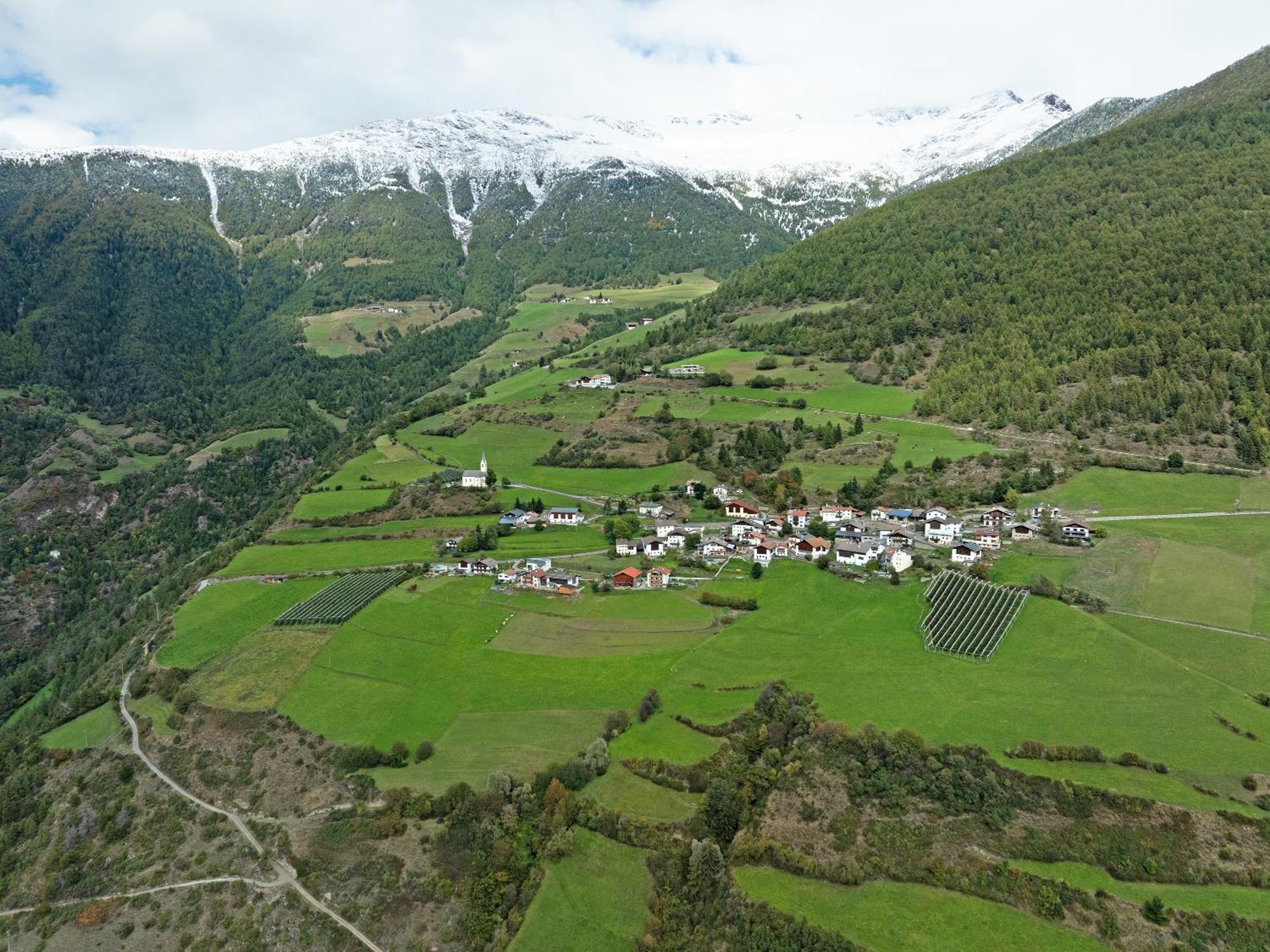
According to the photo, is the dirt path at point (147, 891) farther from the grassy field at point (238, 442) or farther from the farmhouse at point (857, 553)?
the grassy field at point (238, 442)

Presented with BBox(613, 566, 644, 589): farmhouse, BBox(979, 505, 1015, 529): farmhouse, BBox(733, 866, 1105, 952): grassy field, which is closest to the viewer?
BBox(733, 866, 1105, 952): grassy field

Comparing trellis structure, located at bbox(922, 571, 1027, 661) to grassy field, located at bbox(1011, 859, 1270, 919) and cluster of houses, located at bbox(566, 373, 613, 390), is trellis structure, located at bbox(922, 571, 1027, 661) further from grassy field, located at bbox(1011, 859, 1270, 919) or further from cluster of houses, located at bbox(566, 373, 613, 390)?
cluster of houses, located at bbox(566, 373, 613, 390)

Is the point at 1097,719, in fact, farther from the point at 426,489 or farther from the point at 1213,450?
the point at 426,489

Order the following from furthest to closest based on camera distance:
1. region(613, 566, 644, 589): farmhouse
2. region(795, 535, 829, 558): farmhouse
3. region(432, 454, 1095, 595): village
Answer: region(795, 535, 829, 558): farmhouse < region(432, 454, 1095, 595): village < region(613, 566, 644, 589): farmhouse

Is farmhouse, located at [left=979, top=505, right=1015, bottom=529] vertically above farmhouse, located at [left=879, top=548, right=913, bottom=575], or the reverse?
farmhouse, located at [left=979, top=505, right=1015, bottom=529]

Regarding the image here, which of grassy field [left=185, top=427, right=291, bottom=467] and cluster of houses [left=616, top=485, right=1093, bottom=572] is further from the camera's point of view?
grassy field [left=185, top=427, right=291, bottom=467]

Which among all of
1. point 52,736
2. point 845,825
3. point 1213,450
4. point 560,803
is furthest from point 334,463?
point 1213,450

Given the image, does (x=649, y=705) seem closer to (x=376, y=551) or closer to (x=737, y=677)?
(x=737, y=677)

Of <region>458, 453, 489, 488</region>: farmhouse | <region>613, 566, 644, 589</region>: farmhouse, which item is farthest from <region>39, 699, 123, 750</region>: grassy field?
<region>458, 453, 489, 488</region>: farmhouse
